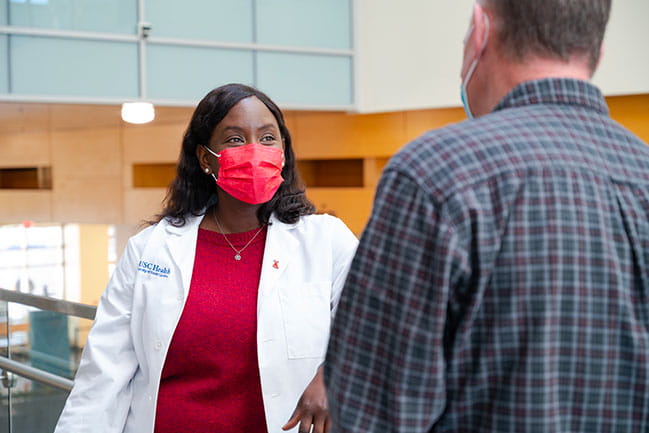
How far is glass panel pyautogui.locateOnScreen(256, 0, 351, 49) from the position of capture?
36.2 ft

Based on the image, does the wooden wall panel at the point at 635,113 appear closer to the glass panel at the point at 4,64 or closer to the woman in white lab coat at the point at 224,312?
the glass panel at the point at 4,64

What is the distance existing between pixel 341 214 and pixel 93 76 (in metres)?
4.81

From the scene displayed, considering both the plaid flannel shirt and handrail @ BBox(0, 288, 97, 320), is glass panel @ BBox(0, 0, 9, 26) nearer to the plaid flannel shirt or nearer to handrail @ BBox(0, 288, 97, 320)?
handrail @ BBox(0, 288, 97, 320)

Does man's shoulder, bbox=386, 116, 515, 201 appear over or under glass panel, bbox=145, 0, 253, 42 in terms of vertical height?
A: under

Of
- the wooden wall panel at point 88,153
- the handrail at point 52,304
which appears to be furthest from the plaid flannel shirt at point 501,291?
the wooden wall panel at point 88,153

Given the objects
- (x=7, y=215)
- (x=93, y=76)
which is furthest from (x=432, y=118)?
(x=7, y=215)

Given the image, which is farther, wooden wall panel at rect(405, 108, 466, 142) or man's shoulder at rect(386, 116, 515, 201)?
wooden wall panel at rect(405, 108, 466, 142)

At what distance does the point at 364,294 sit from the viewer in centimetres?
129

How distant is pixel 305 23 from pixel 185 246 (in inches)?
359

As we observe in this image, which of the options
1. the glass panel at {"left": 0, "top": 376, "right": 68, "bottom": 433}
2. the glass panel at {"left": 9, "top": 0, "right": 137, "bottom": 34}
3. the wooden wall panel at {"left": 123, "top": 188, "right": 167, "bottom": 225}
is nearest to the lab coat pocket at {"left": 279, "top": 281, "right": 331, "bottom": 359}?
the glass panel at {"left": 0, "top": 376, "right": 68, "bottom": 433}

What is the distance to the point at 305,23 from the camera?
1127 cm

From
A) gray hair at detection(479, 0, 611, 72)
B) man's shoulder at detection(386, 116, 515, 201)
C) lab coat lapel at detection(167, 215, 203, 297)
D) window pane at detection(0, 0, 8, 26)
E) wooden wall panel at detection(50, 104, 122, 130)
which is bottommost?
lab coat lapel at detection(167, 215, 203, 297)

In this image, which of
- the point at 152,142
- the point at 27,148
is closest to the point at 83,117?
the point at 152,142

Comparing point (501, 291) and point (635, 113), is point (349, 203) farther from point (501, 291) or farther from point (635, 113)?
point (501, 291)
